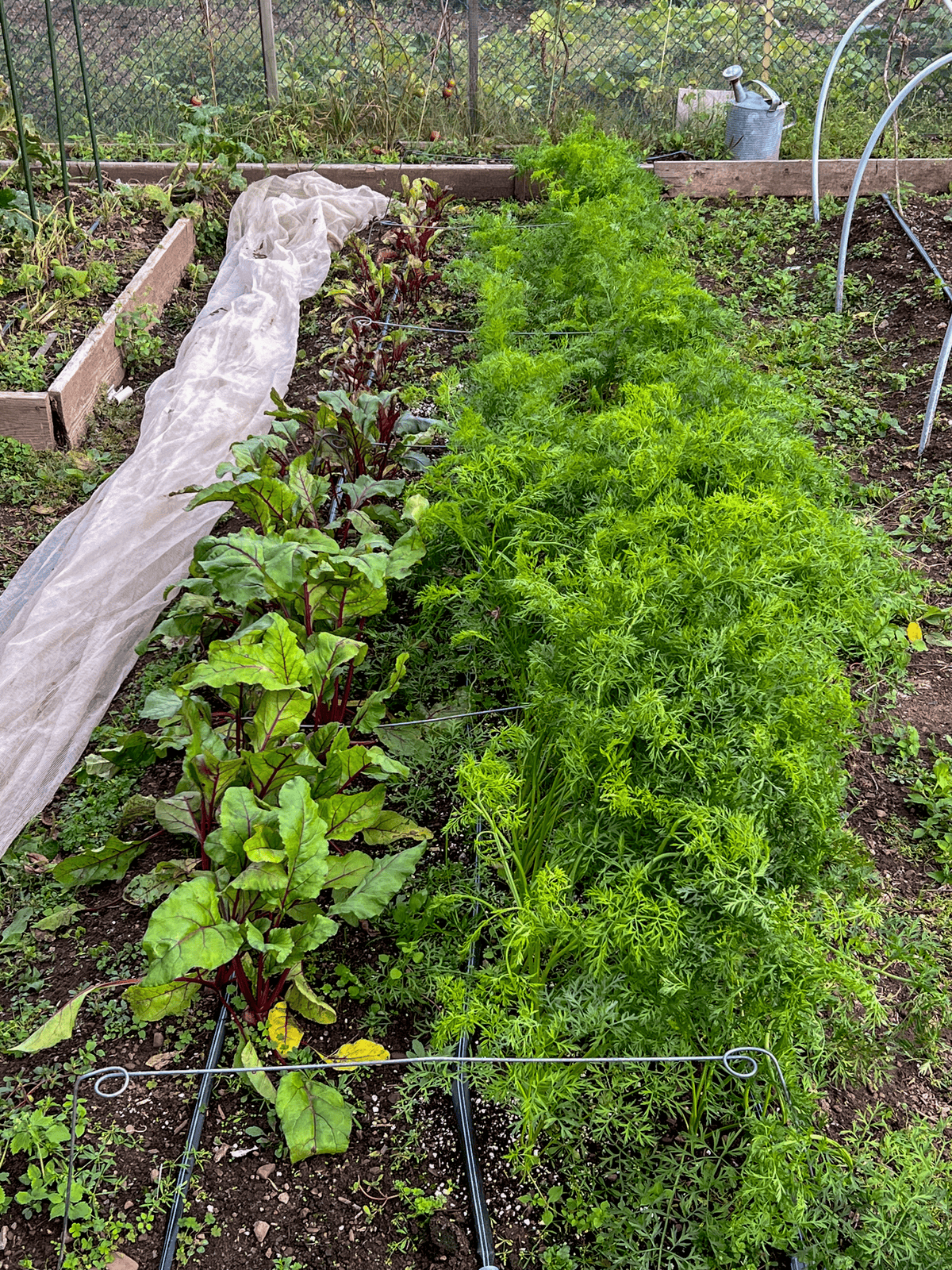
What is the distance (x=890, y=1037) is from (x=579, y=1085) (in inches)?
32.5

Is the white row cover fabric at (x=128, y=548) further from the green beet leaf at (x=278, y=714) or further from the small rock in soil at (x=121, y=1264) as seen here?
the small rock in soil at (x=121, y=1264)

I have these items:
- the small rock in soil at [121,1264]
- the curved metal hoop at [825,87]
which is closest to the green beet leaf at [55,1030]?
the small rock in soil at [121,1264]

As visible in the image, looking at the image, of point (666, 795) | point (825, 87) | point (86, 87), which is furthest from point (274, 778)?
point (825, 87)

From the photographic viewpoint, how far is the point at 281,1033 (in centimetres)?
222

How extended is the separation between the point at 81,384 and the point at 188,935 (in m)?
3.66

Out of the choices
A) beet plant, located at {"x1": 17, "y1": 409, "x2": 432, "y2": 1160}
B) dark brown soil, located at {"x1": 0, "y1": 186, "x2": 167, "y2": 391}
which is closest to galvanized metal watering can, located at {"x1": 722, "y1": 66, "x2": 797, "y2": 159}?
dark brown soil, located at {"x1": 0, "y1": 186, "x2": 167, "y2": 391}

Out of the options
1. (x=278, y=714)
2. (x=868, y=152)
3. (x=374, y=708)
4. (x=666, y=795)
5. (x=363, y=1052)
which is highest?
(x=868, y=152)

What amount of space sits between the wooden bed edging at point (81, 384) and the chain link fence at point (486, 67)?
125 inches

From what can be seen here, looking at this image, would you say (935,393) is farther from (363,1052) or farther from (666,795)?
(363,1052)

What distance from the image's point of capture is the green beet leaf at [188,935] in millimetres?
1887

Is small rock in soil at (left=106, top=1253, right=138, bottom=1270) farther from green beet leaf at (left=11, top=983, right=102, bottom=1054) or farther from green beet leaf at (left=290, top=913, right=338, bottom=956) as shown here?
green beet leaf at (left=290, top=913, right=338, bottom=956)

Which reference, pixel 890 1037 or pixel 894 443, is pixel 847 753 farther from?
pixel 894 443

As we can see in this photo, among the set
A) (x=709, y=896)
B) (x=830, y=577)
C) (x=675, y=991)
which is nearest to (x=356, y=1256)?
(x=675, y=991)

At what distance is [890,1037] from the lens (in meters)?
2.35
